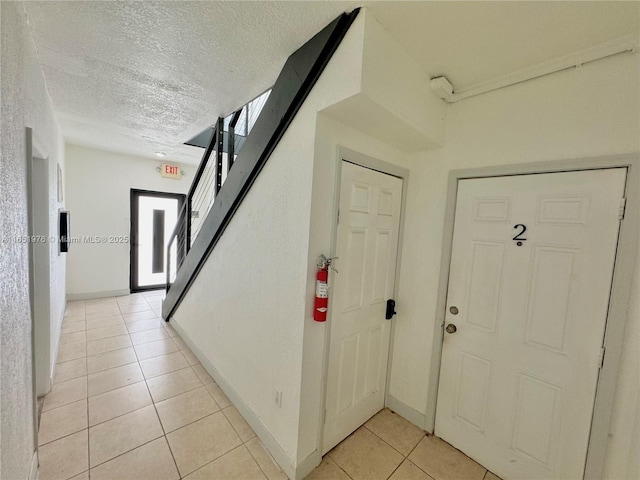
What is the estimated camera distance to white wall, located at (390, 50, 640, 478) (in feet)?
4.08

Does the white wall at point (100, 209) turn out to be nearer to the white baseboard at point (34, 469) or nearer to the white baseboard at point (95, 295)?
the white baseboard at point (95, 295)

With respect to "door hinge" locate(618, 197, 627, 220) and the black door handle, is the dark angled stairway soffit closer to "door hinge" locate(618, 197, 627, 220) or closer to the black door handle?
the black door handle

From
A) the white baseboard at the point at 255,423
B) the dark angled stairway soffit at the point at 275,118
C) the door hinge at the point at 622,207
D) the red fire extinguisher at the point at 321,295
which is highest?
the dark angled stairway soffit at the point at 275,118

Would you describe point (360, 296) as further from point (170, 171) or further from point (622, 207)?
point (170, 171)

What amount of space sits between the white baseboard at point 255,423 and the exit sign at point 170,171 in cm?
347

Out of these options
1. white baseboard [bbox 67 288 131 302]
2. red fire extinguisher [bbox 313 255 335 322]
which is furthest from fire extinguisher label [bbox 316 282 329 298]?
white baseboard [bbox 67 288 131 302]

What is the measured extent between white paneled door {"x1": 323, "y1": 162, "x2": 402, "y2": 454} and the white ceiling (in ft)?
2.42

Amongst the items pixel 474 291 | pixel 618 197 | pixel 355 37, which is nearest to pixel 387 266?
pixel 474 291

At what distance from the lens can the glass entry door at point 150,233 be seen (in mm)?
4703

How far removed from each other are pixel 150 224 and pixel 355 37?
16.6 feet

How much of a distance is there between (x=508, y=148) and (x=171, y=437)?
293 cm

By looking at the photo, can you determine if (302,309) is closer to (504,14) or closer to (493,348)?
(493,348)

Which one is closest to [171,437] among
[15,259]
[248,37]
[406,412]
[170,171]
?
[15,259]

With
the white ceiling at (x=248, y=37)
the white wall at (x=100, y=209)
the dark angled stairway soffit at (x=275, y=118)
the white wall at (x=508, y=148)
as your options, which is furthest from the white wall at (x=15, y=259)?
the white wall at (x=100, y=209)
